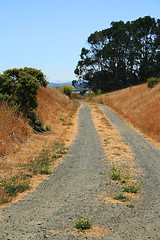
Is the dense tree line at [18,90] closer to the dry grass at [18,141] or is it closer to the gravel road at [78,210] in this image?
the dry grass at [18,141]

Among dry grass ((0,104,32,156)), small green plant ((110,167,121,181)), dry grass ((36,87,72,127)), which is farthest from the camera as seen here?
dry grass ((36,87,72,127))

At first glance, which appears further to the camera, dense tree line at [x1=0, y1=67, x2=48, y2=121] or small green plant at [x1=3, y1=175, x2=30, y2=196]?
dense tree line at [x1=0, y1=67, x2=48, y2=121]

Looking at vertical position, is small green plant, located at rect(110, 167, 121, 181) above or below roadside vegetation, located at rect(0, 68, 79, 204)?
below

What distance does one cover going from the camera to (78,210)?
5.92 metres

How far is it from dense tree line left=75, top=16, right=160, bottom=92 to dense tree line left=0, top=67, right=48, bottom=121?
44643 millimetres

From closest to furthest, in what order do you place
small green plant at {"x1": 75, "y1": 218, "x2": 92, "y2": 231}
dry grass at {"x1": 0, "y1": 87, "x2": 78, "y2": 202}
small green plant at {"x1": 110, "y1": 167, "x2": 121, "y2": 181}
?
small green plant at {"x1": 75, "y1": 218, "x2": 92, "y2": 231} < small green plant at {"x1": 110, "y1": 167, "x2": 121, "y2": 181} < dry grass at {"x1": 0, "y1": 87, "x2": 78, "y2": 202}

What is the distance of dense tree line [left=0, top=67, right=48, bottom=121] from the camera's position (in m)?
17.5

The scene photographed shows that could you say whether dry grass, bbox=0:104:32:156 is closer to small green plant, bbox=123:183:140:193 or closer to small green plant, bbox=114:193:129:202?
small green plant, bbox=123:183:140:193

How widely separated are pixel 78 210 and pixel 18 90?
1308cm

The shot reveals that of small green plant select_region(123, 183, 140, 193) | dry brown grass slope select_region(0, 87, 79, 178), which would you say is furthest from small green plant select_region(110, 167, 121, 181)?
dry brown grass slope select_region(0, 87, 79, 178)

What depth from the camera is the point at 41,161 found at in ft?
35.5

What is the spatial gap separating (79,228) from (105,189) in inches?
102

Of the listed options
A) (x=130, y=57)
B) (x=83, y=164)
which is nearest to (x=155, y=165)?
(x=83, y=164)

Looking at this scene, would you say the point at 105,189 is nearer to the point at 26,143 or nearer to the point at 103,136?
the point at 26,143
